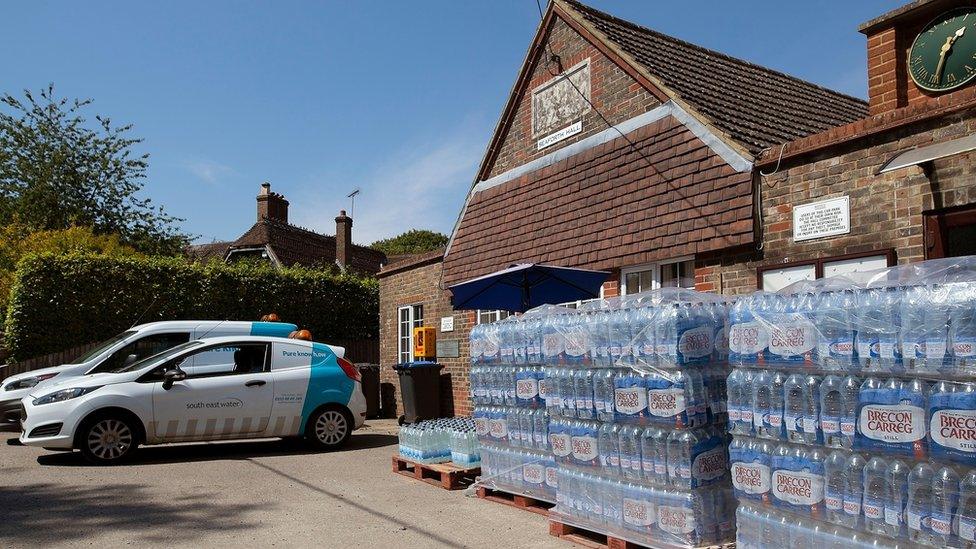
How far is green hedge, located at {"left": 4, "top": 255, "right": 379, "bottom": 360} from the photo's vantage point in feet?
54.2

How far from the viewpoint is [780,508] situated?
4484 mm

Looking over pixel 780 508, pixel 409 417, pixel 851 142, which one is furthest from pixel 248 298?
pixel 780 508

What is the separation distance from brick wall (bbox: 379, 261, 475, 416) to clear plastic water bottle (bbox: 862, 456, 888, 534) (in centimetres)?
971

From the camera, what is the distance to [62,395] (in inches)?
387

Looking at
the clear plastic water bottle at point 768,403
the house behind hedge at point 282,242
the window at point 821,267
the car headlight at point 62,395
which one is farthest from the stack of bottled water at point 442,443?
the house behind hedge at point 282,242

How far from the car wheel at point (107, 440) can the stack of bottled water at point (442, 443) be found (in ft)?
12.3

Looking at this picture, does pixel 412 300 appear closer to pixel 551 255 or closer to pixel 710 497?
pixel 551 255

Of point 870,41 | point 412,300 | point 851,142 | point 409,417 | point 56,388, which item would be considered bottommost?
point 409,417

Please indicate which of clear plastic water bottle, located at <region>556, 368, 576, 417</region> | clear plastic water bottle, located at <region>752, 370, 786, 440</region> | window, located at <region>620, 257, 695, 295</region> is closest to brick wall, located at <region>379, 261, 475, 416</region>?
window, located at <region>620, 257, 695, 295</region>

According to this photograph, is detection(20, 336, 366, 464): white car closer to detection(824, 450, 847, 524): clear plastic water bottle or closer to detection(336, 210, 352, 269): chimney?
detection(824, 450, 847, 524): clear plastic water bottle

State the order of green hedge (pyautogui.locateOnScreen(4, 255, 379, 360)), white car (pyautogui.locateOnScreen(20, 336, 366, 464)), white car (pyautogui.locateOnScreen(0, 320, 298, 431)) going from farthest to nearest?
green hedge (pyautogui.locateOnScreen(4, 255, 379, 360)) < white car (pyautogui.locateOnScreen(0, 320, 298, 431)) < white car (pyautogui.locateOnScreen(20, 336, 366, 464))

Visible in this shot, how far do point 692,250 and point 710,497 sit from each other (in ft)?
15.1

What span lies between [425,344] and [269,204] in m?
20.3

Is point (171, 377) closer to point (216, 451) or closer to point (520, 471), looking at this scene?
point (216, 451)
